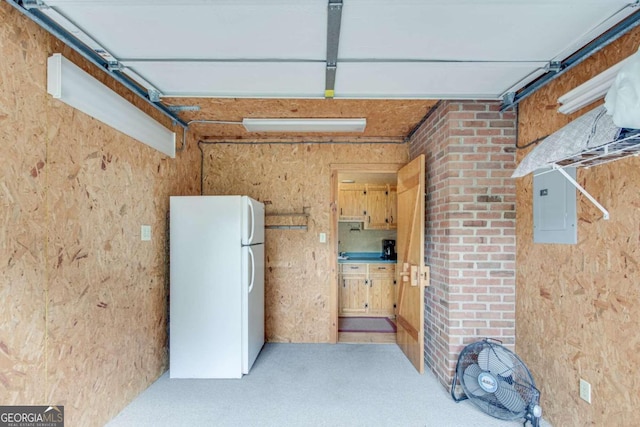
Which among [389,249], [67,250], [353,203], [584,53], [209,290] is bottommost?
[209,290]

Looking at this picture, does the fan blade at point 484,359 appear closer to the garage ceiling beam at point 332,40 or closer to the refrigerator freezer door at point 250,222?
the refrigerator freezer door at point 250,222

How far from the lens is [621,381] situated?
5.47 ft

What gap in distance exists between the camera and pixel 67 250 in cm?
190

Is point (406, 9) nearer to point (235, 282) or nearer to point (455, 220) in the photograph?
point (455, 220)

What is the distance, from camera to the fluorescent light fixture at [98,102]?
1.78 m


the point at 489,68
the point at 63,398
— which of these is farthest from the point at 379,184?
the point at 63,398

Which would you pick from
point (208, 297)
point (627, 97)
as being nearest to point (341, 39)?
point (627, 97)

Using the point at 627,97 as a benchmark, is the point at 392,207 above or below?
below

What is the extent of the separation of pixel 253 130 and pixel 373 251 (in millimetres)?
3508

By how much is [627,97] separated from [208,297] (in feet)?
9.66

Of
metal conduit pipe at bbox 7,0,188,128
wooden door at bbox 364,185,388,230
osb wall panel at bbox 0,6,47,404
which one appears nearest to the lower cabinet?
wooden door at bbox 364,185,388,230

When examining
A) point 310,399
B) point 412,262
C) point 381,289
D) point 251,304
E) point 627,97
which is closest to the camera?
point 627,97

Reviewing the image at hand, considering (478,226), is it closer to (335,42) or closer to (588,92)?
(588,92)

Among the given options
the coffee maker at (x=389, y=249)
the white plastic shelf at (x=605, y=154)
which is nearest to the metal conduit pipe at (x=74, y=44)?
the white plastic shelf at (x=605, y=154)
